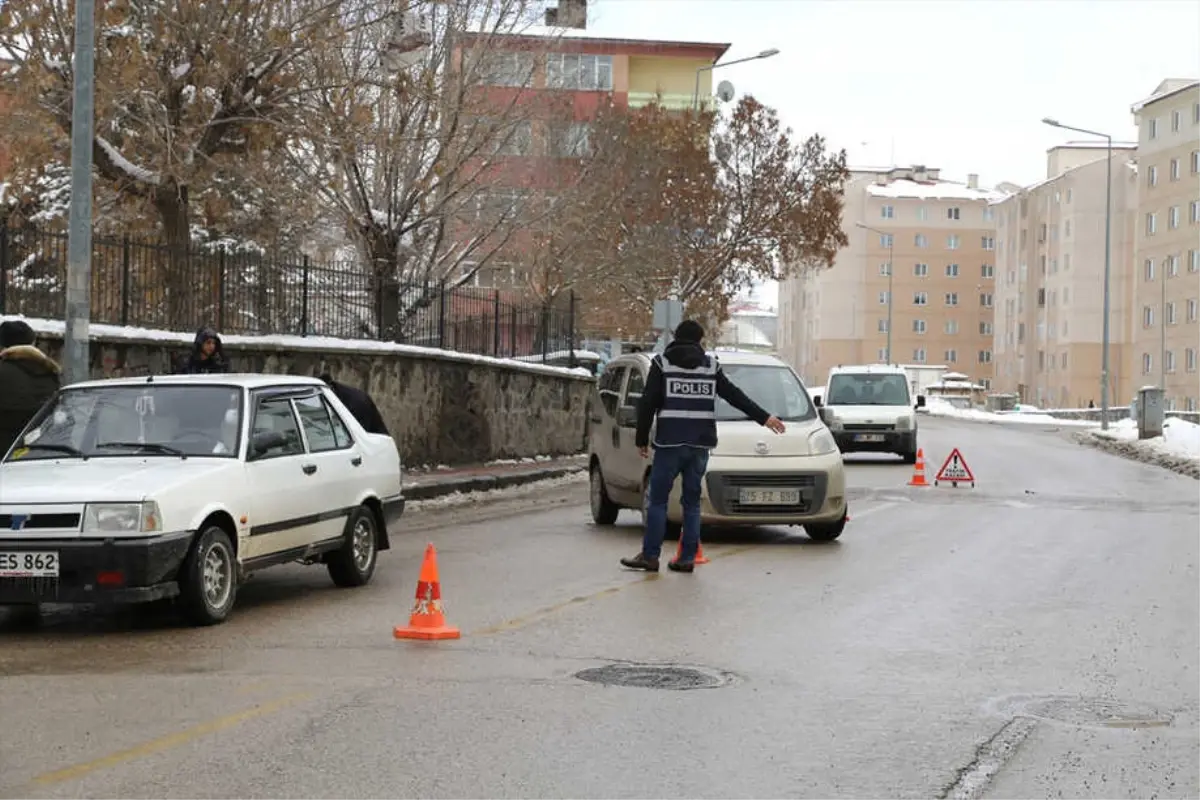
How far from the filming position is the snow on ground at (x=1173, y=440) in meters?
37.3

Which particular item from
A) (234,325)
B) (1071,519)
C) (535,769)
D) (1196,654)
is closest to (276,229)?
(234,325)

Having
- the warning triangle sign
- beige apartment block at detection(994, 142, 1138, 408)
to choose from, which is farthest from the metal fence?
beige apartment block at detection(994, 142, 1138, 408)

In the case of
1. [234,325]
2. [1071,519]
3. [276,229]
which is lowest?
[1071,519]

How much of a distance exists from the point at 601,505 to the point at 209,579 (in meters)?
8.16

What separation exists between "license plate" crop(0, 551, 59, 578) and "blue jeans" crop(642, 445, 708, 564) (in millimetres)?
4914

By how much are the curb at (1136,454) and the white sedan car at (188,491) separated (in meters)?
22.1

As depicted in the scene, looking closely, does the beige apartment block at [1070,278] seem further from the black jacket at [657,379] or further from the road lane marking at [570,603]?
the black jacket at [657,379]

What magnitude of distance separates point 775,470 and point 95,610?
22.4ft

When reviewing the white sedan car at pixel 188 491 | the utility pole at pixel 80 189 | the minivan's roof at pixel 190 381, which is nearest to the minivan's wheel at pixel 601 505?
the white sedan car at pixel 188 491

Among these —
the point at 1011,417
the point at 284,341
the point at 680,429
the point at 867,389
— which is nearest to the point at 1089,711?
the point at 680,429

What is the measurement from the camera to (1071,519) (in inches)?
776

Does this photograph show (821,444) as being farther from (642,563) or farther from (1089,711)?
(1089,711)

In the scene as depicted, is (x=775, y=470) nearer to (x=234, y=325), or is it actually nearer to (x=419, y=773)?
(x=234, y=325)

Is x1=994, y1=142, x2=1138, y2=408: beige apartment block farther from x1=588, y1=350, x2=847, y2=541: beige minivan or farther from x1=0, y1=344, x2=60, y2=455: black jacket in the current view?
x1=0, y1=344, x2=60, y2=455: black jacket
